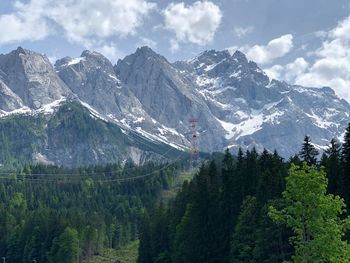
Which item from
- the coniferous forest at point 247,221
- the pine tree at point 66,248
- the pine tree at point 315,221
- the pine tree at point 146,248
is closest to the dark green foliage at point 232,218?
the coniferous forest at point 247,221

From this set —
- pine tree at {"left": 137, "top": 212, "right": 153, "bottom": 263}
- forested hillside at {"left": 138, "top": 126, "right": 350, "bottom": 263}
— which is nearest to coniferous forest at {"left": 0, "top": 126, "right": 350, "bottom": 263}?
forested hillside at {"left": 138, "top": 126, "right": 350, "bottom": 263}

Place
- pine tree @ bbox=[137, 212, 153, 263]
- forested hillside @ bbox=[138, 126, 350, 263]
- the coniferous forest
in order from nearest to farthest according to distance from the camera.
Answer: forested hillside @ bbox=[138, 126, 350, 263], the coniferous forest, pine tree @ bbox=[137, 212, 153, 263]

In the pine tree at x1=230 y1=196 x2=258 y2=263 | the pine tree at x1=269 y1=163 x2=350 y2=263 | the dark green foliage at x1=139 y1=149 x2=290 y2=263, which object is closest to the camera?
the pine tree at x1=269 y1=163 x2=350 y2=263

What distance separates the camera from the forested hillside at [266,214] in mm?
39156

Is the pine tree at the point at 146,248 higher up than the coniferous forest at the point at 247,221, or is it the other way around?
the coniferous forest at the point at 247,221

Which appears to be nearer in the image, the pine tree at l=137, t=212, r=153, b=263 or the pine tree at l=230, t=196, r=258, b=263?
the pine tree at l=230, t=196, r=258, b=263

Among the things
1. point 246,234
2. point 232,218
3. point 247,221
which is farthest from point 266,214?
point 232,218

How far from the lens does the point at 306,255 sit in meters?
38.9

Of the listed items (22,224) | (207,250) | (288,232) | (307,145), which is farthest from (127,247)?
(288,232)

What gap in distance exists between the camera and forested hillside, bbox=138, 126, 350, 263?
39156 mm

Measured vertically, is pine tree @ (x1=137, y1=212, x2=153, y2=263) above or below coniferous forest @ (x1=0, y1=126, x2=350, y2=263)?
below

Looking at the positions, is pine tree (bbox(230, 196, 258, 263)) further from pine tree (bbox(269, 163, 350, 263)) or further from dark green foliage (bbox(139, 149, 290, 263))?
pine tree (bbox(269, 163, 350, 263))

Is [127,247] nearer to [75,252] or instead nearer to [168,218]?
[75,252]

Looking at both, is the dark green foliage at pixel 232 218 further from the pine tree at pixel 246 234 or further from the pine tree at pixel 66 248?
the pine tree at pixel 66 248
